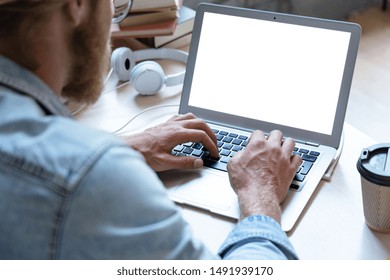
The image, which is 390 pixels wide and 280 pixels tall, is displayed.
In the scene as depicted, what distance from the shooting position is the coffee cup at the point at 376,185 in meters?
0.88

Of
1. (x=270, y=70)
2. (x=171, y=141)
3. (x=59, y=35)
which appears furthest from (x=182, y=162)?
(x=59, y=35)

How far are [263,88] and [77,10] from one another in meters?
0.53

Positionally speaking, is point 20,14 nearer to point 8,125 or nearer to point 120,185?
point 8,125

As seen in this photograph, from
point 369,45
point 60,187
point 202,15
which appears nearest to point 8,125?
point 60,187

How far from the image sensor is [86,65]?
33.9 inches

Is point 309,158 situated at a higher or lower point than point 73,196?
lower

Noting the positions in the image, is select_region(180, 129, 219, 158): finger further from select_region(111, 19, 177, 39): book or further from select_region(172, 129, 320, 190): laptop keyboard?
select_region(111, 19, 177, 39): book

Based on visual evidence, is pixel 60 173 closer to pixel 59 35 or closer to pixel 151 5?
pixel 59 35

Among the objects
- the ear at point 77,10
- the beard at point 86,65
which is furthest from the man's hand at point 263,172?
the ear at point 77,10

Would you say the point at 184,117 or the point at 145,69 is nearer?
the point at 184,117

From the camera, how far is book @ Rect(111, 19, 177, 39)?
60.7 inches

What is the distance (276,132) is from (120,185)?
55 cm

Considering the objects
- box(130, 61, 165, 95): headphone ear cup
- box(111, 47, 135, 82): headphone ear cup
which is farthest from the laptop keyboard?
box(111, 47, 135, 82): headphone ear cup

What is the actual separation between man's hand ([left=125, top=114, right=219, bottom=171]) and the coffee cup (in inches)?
12.0
